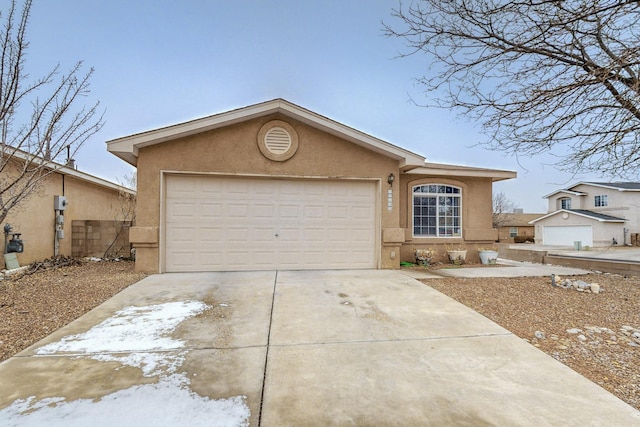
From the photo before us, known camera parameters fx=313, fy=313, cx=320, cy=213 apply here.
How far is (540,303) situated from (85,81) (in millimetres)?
9498

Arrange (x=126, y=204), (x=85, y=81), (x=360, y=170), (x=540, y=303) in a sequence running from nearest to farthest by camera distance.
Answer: (x=540, y=303) → (x=85, y=81) → (x=360, y=170) → (x=126, y=204)

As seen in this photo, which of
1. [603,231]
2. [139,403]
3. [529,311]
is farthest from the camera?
[603,231]

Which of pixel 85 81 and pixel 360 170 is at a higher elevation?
pixel 85 81

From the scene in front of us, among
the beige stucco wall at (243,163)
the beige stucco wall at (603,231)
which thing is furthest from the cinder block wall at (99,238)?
the beige stucco wall at (603,231)

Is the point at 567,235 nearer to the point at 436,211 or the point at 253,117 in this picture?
the point at 436,211

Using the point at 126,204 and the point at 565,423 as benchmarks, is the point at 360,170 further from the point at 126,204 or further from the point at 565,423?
the point at 126,204

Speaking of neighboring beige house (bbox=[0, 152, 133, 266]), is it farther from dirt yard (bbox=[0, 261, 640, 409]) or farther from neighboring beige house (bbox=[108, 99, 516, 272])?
neighboring beige house (bbox=[108, 99, 516, 272])

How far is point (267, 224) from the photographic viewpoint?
827 cm

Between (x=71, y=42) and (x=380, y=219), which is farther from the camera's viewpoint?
(x=380, y=219)

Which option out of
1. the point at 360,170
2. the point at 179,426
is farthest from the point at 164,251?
the point at 179,426

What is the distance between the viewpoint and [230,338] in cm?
379

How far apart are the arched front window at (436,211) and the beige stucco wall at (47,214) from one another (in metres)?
10.7

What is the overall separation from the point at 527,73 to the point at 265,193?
6117 mm

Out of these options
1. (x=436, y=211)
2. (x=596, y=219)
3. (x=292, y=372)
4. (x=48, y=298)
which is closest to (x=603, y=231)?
(x=596, y=219)
